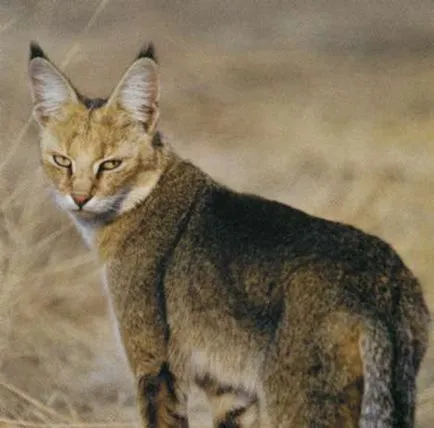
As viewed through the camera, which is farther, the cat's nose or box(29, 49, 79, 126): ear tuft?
box(29, 49, 79, 126): ear tuft

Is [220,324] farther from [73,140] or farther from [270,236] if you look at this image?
[73,140]

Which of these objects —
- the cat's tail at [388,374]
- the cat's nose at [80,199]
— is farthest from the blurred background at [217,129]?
the cat's tail at [388,374]

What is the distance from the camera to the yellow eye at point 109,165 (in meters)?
2.82

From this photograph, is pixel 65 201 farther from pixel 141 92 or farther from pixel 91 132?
pixel 141 92

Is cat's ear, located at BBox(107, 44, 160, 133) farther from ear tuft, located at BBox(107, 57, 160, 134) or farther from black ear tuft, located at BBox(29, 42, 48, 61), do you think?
black ear tuft, located at BBox(29, 42, 48, 61)

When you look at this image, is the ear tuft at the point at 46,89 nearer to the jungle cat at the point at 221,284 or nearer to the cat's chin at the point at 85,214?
the jungle cat at the point at 221,284

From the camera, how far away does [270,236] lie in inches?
105

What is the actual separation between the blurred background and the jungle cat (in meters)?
0.26

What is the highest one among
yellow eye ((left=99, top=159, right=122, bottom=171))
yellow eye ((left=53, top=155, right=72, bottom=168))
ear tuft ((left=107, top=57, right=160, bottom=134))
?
ear tuft ((left=107, top=57, right=160, bottom=134))

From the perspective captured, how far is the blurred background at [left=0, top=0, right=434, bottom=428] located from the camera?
3.11 m

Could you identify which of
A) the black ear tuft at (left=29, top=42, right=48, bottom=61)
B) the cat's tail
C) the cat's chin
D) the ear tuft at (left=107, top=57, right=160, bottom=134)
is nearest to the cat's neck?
the cat's chin

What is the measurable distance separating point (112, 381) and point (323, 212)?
2.45ft

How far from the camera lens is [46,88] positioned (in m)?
2.91

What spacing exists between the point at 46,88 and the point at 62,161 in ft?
0.68
